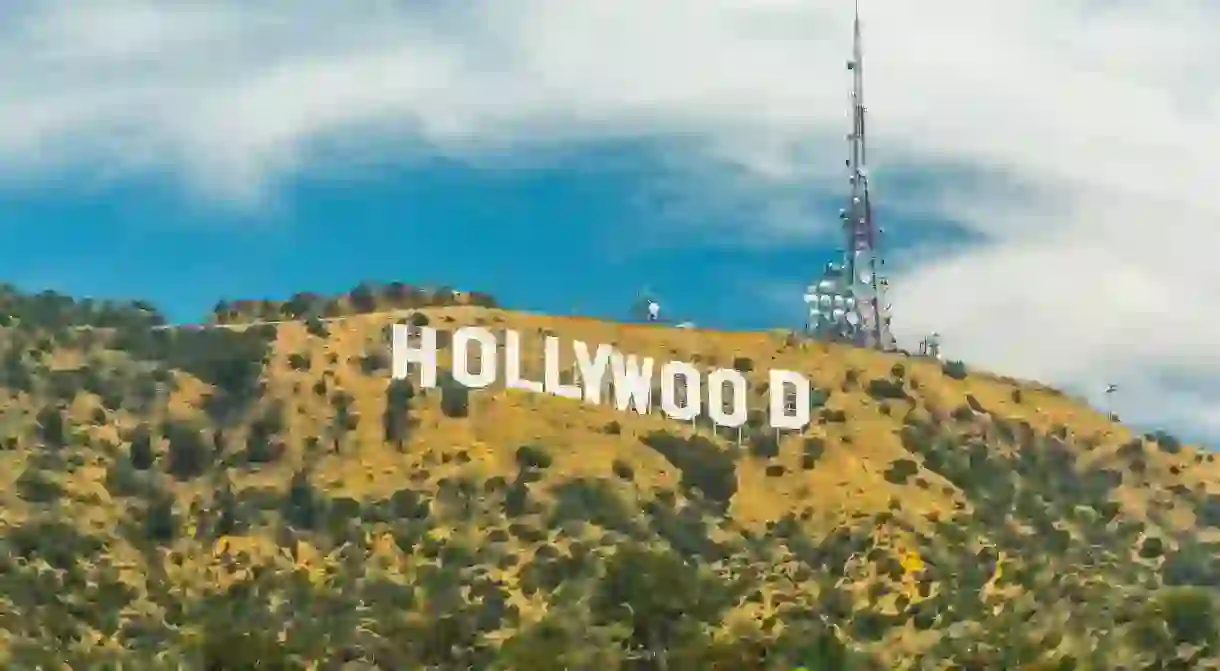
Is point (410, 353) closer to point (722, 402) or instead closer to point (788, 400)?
point (722, 402)

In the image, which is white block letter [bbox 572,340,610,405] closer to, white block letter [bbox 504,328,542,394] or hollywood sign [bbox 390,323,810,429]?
hollywood sign [bbox 390,323,810,429]

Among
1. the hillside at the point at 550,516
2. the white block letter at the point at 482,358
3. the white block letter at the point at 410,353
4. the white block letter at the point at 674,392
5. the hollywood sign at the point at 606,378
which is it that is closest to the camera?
the hillside at the point at 550,516

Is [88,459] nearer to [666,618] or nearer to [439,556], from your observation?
[439,556]

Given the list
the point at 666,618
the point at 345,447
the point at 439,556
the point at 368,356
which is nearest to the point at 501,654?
the point at 666,618

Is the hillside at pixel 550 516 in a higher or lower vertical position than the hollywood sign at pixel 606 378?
lower

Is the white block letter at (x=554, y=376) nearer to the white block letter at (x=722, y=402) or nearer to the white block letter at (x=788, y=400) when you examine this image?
→ the white block letter at (x=722, y=402)

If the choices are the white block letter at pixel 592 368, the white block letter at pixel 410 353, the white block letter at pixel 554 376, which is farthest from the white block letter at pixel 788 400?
the white block letter at pixel 410 353

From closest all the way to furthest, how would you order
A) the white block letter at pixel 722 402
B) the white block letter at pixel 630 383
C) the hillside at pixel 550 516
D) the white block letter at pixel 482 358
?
the hillside at pixel 550 516
the white block letter at pixel 482 358
the white block letter at pixel 630 383
the white block letter at pixel 722 402

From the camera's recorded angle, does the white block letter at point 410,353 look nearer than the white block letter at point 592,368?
Yes
